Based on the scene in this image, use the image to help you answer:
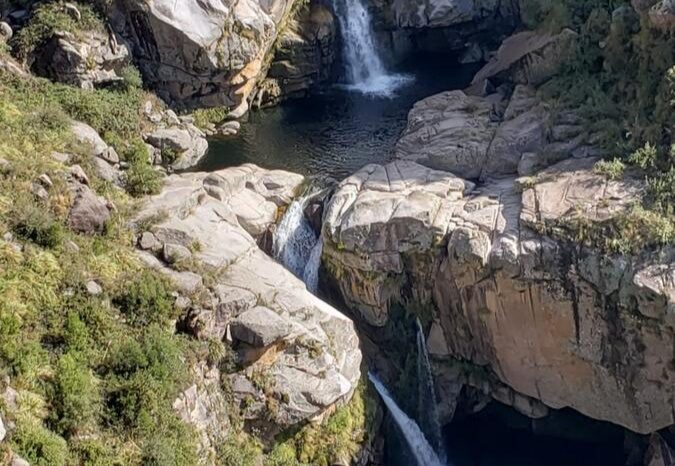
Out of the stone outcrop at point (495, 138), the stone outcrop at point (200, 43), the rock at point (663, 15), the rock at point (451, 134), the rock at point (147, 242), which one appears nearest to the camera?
the rock at point (147, 242)

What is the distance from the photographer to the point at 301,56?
114 ft

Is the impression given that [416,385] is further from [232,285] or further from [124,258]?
[124,258]

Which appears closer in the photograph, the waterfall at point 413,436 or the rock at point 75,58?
the waterfall at point 413,436

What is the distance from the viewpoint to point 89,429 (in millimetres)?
14727

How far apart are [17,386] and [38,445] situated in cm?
129

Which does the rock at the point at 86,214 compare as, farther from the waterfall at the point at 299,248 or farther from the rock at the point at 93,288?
the waterfall at the point at 299,248

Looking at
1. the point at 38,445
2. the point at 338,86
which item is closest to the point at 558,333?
the point at 38,445

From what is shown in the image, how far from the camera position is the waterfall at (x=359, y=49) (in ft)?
118

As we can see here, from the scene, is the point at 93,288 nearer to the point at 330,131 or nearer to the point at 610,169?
the point at 610,169

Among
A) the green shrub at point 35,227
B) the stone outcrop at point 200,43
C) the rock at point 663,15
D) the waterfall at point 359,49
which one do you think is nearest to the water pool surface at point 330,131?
the waterfall at point 359,49

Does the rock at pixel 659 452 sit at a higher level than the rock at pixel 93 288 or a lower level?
lower

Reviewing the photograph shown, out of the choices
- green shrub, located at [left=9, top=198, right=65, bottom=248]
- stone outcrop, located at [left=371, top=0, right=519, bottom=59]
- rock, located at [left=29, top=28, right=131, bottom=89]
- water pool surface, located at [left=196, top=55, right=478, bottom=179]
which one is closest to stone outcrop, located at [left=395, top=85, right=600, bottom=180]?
water pool surface, located at [left=196, top=55, right=478, bottom=179]

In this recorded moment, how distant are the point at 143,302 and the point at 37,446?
3919 mm

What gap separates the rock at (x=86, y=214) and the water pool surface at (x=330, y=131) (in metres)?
8.37
